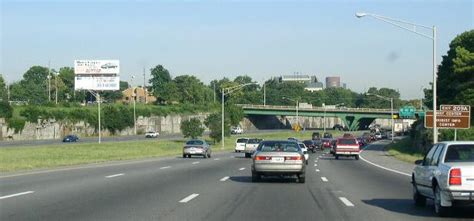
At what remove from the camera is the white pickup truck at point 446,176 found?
44.8 ft

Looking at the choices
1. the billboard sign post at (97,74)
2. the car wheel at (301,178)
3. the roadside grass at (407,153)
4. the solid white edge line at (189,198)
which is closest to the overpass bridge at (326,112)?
the billboard sign post at (97,74)

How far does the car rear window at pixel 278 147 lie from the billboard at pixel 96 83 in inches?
3017

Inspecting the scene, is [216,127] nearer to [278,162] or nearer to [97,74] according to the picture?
[97,74]

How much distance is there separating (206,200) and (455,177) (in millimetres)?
6687

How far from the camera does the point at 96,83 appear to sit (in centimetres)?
10000

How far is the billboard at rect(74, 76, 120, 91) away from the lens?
9981cm

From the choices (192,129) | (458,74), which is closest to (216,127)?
(192,129)

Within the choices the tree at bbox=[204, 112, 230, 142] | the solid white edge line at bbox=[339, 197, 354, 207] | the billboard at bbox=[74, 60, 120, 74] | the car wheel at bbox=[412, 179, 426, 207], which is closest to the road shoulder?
the solid white edge line at bbox=[339, 197, 354, 207]

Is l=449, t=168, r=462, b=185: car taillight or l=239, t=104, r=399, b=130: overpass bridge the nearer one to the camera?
l=449, t=168, r=462, b=185: car taillight

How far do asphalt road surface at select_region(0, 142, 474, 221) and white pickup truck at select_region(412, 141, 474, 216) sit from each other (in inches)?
18.0

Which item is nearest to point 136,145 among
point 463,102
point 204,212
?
point 463,102

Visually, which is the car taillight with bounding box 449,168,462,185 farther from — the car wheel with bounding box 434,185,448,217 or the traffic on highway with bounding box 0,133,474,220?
the car wheel with bounding box 434,185,448,217

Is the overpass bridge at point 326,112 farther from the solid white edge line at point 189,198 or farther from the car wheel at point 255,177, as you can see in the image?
the solid white edge line at point 189,198

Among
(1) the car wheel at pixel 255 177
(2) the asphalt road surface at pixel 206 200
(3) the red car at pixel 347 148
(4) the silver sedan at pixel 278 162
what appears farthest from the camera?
(3) the red car at pixel 347 148
